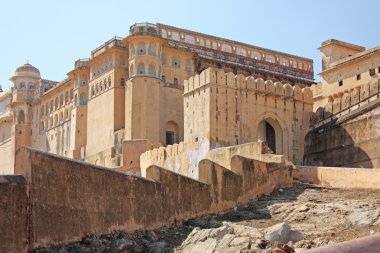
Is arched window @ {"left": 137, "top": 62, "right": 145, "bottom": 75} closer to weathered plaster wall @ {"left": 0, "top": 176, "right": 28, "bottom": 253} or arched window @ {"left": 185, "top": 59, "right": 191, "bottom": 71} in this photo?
arched window @ {"left": 185, "top": 59, "right": 191, "bottom": 71}

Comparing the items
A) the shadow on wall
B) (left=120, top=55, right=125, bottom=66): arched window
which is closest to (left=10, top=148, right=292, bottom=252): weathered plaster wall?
the shadow on wall

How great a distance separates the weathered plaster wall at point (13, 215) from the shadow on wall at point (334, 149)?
14.0 metres

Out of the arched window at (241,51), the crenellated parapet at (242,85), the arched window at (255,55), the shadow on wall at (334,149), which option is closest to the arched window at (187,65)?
the arched window at (241,51)

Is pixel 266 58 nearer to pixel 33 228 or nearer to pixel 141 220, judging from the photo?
pixel 141 220

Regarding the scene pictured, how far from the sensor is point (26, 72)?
52312 millimetres

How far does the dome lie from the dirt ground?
38875 mm

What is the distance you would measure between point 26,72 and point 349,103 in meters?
34.9

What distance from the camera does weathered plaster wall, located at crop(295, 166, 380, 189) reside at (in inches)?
646

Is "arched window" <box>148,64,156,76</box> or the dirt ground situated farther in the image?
"arched window" <box>148,64,156,76</box>

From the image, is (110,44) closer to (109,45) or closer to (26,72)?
(109,45)

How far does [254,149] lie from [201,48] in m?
20.0

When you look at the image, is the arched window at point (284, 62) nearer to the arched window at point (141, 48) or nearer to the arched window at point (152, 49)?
the arched window at point (152, 49)

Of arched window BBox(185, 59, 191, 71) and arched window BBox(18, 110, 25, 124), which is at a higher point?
arched window BBox(185, 59, 191, 71)

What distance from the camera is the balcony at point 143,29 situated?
35156mm
